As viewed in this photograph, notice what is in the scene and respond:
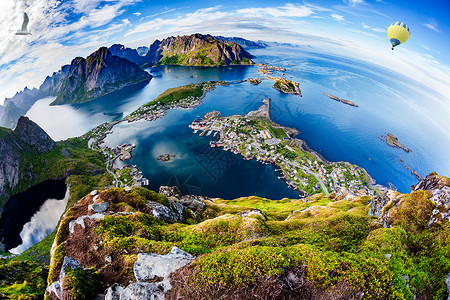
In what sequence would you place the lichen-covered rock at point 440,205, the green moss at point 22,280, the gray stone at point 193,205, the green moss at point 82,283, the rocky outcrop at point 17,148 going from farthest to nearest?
1. the rocky outcrop at point 17,148
2. the gray stone at point 193,205
3. the green moss at point 22,280
4. the lichen-covered rock at point 440,205
5. the green moss at point 82,283

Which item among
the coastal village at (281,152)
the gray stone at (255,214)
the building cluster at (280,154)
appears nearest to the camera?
the gray stone at (255,214)

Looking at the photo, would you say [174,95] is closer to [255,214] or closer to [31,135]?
[31,135]

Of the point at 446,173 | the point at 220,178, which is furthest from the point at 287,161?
the point at 446,173

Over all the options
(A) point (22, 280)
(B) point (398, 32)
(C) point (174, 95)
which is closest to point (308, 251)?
(A) point (22, 280)

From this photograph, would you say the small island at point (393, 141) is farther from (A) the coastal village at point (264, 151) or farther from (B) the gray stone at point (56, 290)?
(B) the gray stone at point (56, 290)

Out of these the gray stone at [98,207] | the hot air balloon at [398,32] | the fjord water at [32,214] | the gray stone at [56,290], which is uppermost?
the hot air balloon at [398,32]

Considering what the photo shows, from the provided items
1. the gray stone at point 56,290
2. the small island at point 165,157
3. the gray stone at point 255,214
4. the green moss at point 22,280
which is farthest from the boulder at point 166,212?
the small island at point 165,157
